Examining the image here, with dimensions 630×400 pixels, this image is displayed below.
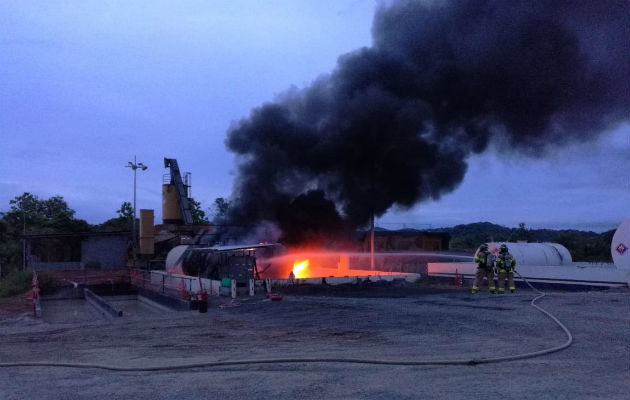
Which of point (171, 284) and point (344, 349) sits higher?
point (344, 349)

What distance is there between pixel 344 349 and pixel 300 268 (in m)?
21.8

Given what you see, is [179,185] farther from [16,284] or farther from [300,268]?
[16,284]

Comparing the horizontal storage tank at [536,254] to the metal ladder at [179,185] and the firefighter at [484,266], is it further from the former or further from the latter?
the metal ladder at [179,185]

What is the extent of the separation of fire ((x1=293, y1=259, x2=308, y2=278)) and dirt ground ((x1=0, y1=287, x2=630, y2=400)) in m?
13.1

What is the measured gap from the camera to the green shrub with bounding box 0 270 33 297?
24500 millimetres

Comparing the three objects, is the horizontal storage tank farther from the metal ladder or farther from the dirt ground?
the metal ladder

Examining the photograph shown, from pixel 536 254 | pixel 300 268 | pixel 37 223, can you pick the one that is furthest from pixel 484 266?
pixel 37 223

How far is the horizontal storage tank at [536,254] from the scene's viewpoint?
2598 cm

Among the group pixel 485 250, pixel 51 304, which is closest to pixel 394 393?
pixel 485 250

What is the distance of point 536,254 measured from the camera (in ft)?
86.7

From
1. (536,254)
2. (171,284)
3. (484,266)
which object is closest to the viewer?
(484,266)

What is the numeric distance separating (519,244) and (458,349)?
20115mm

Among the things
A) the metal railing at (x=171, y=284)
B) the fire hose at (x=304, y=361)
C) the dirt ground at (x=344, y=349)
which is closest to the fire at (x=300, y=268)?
the metal railing at (x=171, y=284)

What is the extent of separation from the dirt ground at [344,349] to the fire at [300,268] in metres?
13.1
